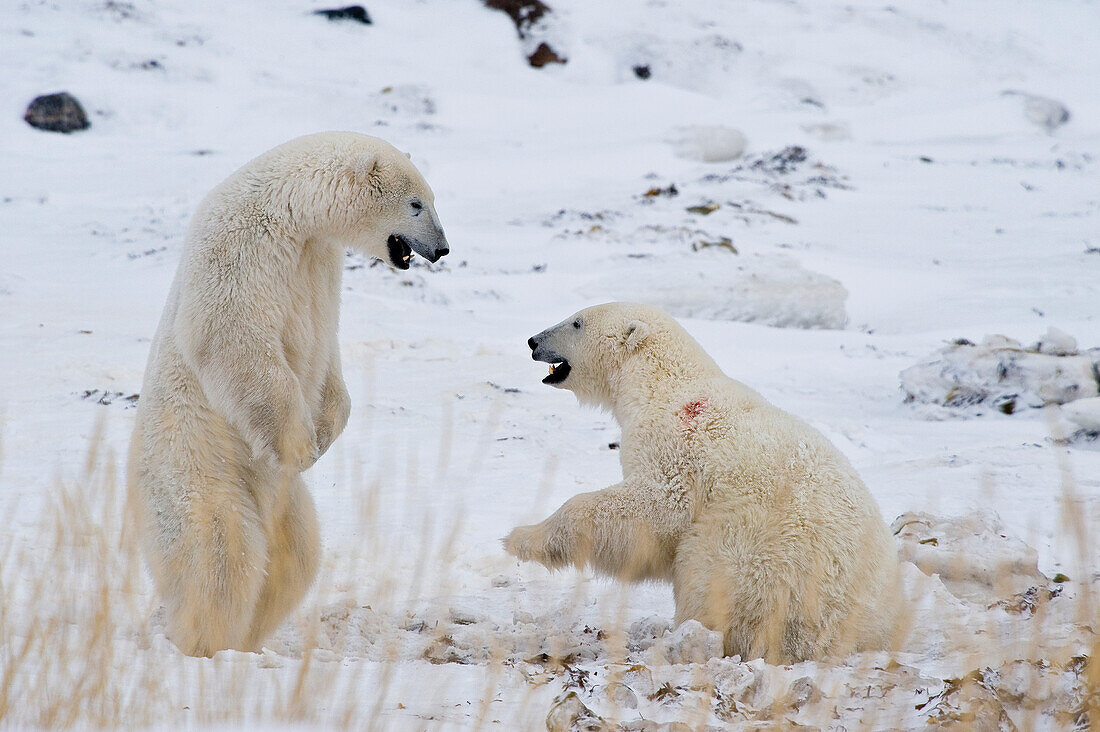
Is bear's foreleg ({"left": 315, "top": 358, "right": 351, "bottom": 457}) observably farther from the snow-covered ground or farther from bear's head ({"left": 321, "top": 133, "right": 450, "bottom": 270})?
bear's head ({"left": 321, "top": 133, "right": 450, "bottom": 270})

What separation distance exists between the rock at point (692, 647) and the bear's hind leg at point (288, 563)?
1421 millimetres

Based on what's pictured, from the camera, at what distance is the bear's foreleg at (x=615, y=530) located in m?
3.46

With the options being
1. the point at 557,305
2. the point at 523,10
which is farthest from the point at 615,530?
the point at 523,10

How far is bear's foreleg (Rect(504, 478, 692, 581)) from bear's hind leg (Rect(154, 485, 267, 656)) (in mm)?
996

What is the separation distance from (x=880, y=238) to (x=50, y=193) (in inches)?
430

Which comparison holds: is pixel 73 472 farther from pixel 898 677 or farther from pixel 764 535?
pixel 898 677

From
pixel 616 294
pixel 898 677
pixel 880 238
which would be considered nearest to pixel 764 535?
pixel 898 677

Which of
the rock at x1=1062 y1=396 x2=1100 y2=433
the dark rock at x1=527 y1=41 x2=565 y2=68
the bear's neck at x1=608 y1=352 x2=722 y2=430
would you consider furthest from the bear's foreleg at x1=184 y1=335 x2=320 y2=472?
the dark rock at x1=527 y1=41 x2=565 y2=68

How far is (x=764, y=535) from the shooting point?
333cm

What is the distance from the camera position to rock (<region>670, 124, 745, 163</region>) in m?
16.7

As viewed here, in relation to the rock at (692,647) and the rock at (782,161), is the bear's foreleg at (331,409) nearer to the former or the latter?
the rock at (692,647)

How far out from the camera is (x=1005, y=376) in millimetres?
6832

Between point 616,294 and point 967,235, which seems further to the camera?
point 967,235

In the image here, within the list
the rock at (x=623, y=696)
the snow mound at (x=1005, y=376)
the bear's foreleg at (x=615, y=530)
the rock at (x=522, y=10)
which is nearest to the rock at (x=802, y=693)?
the rock at (x=623, y=696)
